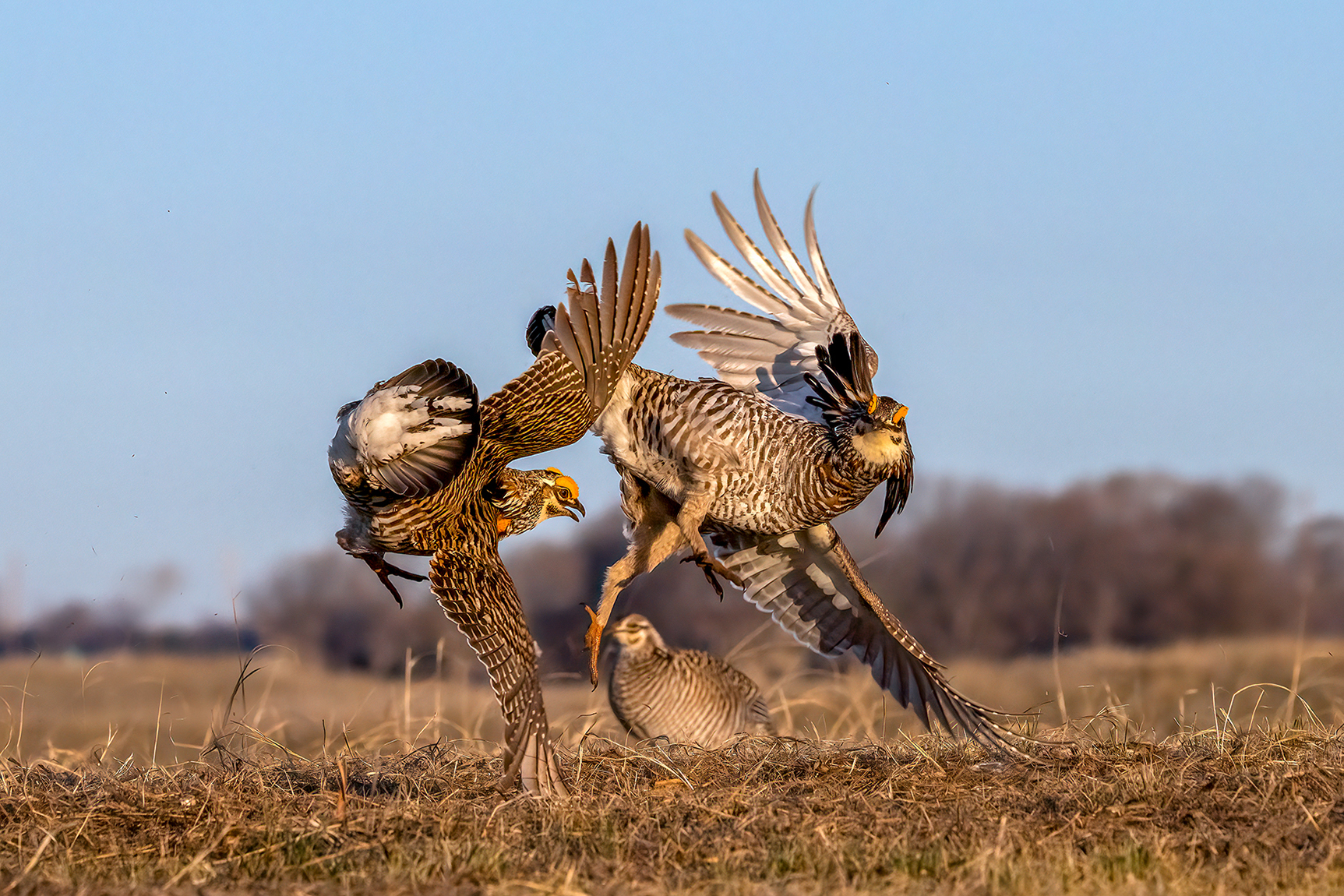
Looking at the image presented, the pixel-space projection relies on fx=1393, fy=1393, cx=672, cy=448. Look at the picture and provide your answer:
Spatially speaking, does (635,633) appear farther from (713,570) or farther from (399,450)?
(399,450)

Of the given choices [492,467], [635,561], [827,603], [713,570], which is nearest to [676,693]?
[827,603]

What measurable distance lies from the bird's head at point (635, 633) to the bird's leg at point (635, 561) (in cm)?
125

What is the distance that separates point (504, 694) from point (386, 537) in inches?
27.9

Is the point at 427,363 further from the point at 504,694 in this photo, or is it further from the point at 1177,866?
the point at 1177,866

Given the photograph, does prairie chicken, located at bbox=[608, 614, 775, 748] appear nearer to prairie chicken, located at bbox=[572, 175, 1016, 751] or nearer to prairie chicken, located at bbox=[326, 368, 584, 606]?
prairie chicken, located at bbox=[572, 175, 1016, 751]

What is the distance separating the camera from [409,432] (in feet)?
14.3

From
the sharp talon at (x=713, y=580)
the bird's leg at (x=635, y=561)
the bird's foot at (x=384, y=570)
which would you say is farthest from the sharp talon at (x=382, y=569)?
the sharp talon at (x=713, y=580)

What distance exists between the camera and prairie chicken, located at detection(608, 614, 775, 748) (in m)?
6.88

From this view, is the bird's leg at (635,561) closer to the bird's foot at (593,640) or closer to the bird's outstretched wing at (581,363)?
the bird's foot at (593,640)

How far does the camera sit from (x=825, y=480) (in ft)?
18.4

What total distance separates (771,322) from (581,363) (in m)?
1.57

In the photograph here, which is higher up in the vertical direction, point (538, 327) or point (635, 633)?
point (538, 327)

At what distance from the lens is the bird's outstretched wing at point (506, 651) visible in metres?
4.27

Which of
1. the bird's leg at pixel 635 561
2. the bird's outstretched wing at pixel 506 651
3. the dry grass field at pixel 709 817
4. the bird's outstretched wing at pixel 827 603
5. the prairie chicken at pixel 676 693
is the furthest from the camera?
the prairie chicken at pixel 676 693
